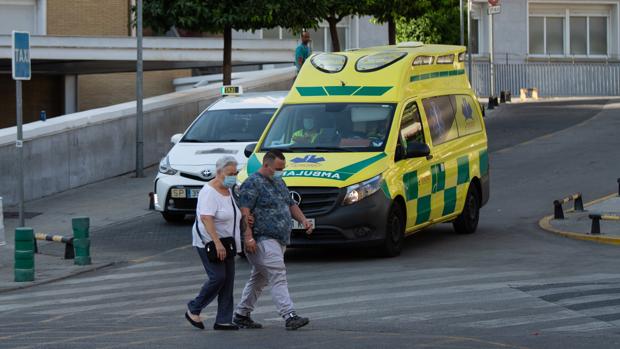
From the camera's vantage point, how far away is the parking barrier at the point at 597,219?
58.3 ft

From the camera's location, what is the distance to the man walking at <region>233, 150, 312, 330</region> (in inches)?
458

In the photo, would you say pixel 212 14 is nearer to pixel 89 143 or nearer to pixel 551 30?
pixel 89 143

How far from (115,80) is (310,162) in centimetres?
3045

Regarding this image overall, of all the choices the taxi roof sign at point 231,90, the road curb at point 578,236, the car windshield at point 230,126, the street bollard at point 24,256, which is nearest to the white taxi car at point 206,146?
the car windshield at point 230,126

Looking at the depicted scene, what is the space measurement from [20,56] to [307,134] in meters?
3.88

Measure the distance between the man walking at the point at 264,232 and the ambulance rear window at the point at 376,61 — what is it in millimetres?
5875

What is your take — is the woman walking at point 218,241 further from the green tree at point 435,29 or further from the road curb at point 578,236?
the green tree at point 435,29

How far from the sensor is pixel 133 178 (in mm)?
26422

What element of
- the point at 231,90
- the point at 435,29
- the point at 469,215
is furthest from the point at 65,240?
the point at 435,29

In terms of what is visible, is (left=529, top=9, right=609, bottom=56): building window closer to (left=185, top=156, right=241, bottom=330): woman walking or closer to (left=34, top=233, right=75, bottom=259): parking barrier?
(left=34, top=233, right=75, bottom=259): parking barrier

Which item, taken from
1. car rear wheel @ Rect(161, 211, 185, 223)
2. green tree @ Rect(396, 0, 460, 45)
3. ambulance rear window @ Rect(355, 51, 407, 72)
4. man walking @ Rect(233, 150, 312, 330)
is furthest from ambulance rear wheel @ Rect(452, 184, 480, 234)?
green tree @ Rect(396, 0, 460, 45)

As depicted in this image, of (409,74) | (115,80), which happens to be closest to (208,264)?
(409,74)

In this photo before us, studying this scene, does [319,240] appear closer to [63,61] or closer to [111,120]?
[111,120]

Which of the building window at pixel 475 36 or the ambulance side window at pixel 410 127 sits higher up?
the building window at pixel 475 36
